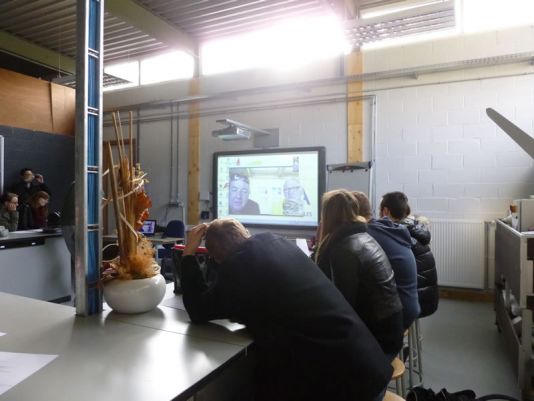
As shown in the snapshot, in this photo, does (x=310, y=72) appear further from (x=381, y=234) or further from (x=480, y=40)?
Answer: (x=381, y=234)

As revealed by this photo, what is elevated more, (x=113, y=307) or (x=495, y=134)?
(x=495, y=134)

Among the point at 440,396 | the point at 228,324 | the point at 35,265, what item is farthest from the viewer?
the point at 35,265

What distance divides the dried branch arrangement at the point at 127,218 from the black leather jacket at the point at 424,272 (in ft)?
6.20

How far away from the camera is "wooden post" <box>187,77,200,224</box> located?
6.32 m

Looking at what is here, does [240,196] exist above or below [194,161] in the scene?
below

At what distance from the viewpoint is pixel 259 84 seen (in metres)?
5.84

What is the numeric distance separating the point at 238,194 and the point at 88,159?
4452 mm

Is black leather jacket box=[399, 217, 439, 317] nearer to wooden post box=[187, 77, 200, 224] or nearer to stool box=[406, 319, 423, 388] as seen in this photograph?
stool box=[406, 319, 423, 388]

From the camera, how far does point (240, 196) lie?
5855mm

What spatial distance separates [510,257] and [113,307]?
109 inches

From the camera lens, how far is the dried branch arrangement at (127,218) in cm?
142

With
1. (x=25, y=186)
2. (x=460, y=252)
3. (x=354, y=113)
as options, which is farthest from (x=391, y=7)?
(x=25, y=186)

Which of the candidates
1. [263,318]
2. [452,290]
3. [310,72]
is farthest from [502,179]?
[263,318]

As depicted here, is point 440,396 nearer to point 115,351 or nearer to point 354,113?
point 115,351
